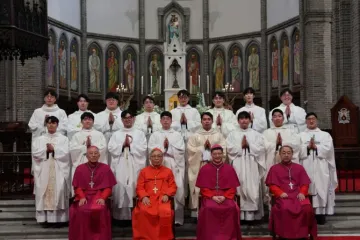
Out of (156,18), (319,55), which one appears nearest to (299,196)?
(319,55)

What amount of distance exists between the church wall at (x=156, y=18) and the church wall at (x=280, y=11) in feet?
10.5

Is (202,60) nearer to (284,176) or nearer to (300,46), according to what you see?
(300,46)

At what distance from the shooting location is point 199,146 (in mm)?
9312

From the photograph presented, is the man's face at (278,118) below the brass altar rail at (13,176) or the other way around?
the other way around

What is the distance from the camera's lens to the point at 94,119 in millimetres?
9914

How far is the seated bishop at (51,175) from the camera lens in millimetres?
9156

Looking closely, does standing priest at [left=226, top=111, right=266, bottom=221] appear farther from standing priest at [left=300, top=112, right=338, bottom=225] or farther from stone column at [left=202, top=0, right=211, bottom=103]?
stone column at [left=202, top=0, right=211, bottom=103]

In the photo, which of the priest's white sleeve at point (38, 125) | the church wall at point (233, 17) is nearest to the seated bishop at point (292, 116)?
the priest's white sleeve at point (38, 125)

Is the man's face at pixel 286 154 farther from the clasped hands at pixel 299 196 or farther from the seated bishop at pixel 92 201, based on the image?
the seated bishop at pixel 92 201

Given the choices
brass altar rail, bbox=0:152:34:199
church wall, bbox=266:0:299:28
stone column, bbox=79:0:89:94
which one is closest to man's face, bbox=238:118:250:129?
brass altar rail, bbox=0:152:34:199

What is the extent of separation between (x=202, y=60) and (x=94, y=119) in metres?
14.1

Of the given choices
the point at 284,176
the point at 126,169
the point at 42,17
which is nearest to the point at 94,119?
the point at 126,169

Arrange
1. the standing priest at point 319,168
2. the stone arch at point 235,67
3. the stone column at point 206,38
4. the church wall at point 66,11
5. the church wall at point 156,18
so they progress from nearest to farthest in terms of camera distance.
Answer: the standing priest at point 319,168 → the church wall at point 66,11 → the stone arch at point 235,67 → the stone column at point 206,38 → the church wall at point 156,18

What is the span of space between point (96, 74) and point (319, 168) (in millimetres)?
14210
